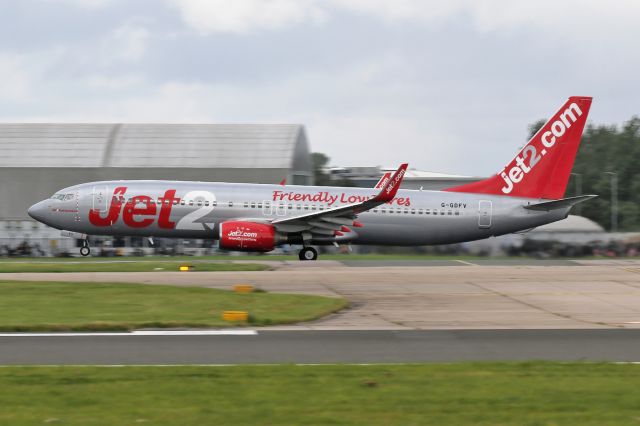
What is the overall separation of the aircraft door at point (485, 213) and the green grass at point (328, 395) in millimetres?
27479

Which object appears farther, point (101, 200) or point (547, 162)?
point (547, 162)

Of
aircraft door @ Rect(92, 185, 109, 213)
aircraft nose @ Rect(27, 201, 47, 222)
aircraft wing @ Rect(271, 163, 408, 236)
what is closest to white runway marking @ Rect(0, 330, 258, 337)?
aircraft wing @ Rect(271, 163, 408, 236)

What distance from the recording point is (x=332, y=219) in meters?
37.5

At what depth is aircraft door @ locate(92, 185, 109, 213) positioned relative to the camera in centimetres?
3762

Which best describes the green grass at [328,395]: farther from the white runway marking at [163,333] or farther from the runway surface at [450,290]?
the runway surface at [450,290]

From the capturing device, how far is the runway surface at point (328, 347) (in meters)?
13.0

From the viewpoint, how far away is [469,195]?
3991 centimetres

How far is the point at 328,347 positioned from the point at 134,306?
21.9 ft

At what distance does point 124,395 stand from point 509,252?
110 feet

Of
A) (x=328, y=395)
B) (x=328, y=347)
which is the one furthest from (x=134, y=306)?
(x=328, y=395)

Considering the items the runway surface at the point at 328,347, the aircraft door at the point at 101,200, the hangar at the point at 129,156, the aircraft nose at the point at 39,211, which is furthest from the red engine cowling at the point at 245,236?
the runway surface at the point at 328,347

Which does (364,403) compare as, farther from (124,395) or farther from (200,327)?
(200,327)

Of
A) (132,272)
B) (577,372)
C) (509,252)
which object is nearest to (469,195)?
(509,252)

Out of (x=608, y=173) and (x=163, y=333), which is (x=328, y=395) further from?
(x=608, y=173)
